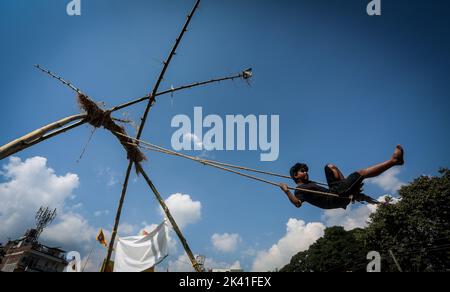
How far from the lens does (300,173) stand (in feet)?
19.5

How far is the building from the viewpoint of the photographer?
45.8m

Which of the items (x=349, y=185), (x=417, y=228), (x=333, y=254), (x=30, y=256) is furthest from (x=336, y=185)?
(x=30, y=256)

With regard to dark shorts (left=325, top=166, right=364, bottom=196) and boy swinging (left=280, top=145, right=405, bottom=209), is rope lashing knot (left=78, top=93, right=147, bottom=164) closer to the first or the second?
boy swinging (left=280, top=145, right=405, bottom=209)

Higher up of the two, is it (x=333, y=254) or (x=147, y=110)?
(x=147, y=110)

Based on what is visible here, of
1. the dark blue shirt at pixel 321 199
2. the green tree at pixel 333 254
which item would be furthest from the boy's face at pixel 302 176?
the green tree at pixel 333 254

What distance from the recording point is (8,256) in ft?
157

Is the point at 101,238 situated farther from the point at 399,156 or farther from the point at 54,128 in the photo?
the point at 399,156

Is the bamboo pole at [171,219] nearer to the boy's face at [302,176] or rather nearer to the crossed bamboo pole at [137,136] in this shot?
the crossed bamboo pole at [137,136]

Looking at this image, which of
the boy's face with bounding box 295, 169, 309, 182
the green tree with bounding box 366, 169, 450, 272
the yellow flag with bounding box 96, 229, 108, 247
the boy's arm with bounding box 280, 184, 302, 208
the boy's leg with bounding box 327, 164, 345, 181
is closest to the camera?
the boy's leg with bounding box 327, 164, 345, 181

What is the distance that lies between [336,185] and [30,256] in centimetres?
5856

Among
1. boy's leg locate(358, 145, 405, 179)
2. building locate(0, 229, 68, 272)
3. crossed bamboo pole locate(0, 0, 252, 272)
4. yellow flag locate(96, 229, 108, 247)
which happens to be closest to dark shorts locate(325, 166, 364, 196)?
boy's leg locate(358, 145, 405, 179)
